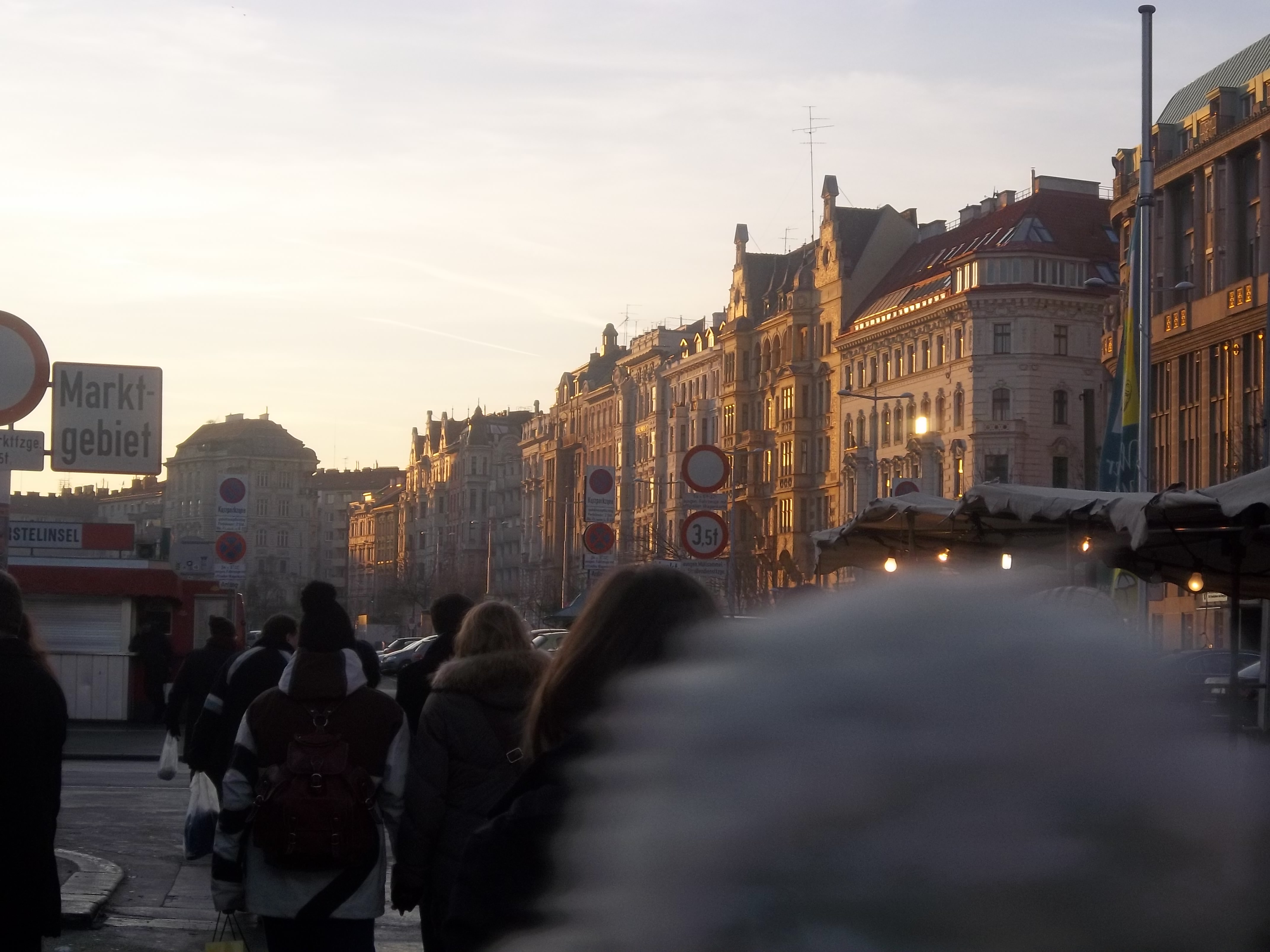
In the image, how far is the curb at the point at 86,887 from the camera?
10.7m

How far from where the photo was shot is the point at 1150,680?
5.97ft

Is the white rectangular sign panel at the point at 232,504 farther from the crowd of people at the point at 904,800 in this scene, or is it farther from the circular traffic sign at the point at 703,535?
the crowd of people at the point at 904,800

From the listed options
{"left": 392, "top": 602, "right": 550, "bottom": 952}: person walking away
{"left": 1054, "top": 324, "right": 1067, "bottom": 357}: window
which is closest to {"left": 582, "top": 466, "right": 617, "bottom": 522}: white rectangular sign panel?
{"left": 392, "top": 602, "right": 550, "bottom": 952}: person walking away

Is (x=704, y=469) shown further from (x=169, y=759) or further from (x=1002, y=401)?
(x=1002, y=401)

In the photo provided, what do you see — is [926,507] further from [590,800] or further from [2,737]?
[590,800]

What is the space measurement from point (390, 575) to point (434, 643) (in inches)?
6036

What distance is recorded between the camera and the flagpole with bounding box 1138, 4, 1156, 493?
968 inches

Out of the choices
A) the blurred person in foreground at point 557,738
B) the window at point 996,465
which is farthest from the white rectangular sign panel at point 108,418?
the window at point 996,465

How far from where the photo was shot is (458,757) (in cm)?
657

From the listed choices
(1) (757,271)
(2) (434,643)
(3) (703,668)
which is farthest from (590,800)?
A: (1) (757,271)

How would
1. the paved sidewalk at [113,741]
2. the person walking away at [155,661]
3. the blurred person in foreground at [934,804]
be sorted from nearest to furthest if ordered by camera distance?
the blurred person in foreground at [934,804] → the paved sidewalk at [113,741] → the person walking away at [155,661]

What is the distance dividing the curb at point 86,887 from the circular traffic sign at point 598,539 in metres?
9.87

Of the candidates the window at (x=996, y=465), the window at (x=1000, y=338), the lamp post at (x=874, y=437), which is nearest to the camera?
the lamp post at (x=874, y=437)

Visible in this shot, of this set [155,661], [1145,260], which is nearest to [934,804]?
[1145,260]
